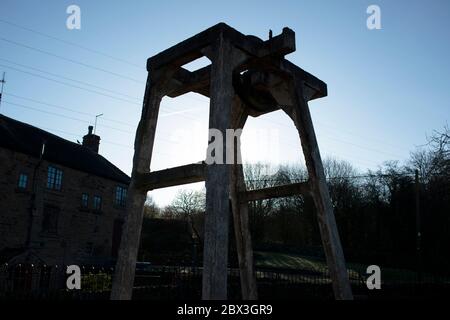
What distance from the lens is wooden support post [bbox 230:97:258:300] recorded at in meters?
5.40

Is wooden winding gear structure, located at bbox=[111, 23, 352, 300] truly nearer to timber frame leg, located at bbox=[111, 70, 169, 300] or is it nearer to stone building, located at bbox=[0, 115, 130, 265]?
timber frame leg, located at bbox=[111, 70, 169, 300]

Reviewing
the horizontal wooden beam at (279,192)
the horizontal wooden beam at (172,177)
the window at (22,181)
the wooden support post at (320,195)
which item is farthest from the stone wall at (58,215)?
the wooden support post at (320,195)

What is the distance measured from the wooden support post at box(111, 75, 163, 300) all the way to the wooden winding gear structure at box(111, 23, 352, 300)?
1 centimetres

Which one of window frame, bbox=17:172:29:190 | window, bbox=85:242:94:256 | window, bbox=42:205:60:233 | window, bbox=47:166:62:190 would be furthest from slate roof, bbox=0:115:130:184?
window, bbox=85:242:94:256

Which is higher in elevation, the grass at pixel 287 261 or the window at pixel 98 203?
the window at pixel 98 203

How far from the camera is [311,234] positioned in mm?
46125

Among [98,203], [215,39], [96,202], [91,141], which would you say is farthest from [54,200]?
[215,39]

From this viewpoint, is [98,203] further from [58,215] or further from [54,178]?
[54,178]

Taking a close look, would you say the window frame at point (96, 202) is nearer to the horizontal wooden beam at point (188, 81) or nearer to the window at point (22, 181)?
the window at point (22, 181)

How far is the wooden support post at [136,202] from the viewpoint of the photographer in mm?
4090

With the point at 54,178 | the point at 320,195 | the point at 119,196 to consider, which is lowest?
the point at 320,195

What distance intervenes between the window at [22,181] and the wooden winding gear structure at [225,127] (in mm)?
24439

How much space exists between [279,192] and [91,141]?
34.5 metres

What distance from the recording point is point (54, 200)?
28.3m
